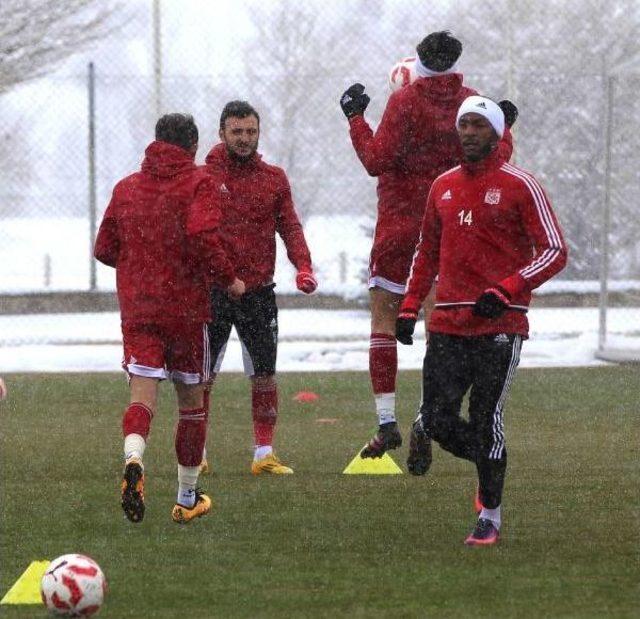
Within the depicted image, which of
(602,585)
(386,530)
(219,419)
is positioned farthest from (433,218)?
(219,419)

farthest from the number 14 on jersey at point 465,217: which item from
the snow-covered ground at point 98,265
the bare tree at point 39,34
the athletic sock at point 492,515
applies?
the bare tree at point 39,34

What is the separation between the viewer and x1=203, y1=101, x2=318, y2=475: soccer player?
28.8 feet

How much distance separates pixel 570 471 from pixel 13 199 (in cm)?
1809

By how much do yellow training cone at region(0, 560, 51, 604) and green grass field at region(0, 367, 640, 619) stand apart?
0.04 metres

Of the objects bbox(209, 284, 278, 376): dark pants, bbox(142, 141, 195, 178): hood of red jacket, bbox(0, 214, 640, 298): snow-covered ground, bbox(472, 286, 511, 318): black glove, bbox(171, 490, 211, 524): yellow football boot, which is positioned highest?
bbox(142, 141, 195, 178): hood of red jacket

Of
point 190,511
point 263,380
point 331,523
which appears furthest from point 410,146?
point 190,511

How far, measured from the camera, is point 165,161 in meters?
7.33

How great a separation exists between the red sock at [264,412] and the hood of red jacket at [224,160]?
3.97 feet

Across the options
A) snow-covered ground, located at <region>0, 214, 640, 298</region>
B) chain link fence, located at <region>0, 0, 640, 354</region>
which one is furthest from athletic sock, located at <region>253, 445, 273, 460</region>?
snow-covered ground, located at <region>0, 214, 640, 298</region>

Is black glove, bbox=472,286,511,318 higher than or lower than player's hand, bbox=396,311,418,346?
higher

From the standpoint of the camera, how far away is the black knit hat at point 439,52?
346 inches

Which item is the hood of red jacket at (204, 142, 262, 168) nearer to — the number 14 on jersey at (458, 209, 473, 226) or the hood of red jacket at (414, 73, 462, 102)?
the hood of red jacket at (414, 73, 462, 102)

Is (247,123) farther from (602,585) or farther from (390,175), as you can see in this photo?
(602,585)

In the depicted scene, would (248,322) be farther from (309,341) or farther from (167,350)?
(309,341)
